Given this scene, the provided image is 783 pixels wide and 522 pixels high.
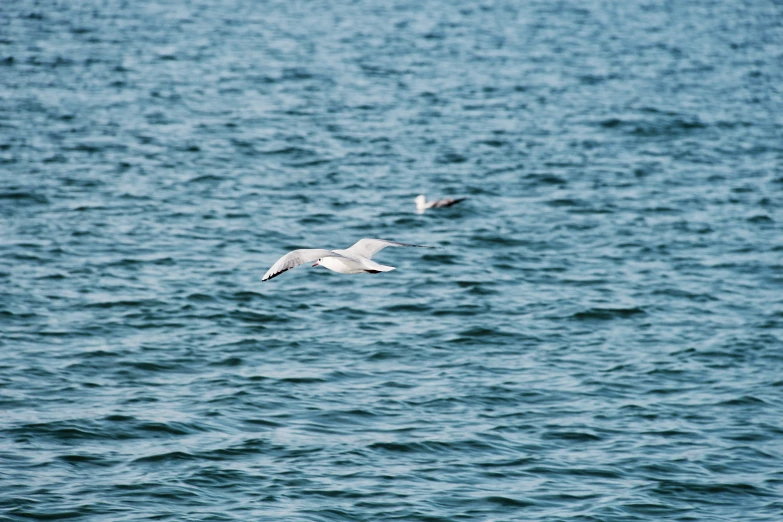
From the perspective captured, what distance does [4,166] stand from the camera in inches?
965

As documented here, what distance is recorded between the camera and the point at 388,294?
19.0m

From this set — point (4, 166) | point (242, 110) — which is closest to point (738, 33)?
point (242, 110)

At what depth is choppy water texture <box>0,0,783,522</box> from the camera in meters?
13.1

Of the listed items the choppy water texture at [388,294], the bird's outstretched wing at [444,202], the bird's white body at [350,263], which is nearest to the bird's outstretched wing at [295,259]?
the bird's white body at [350,263]

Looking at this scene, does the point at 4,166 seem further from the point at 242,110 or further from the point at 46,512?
the point at 46,512

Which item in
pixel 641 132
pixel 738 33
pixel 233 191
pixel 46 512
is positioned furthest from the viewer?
pixel 738 33

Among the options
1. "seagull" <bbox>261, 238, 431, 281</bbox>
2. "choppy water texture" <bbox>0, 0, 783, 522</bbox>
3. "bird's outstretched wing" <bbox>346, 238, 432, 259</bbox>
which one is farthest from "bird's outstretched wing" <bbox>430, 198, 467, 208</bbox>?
"seagull" <bbox>261, 238, 431, 281</bbox>

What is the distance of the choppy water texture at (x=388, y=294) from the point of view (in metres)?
13.1

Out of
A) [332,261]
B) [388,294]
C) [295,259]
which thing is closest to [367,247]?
[332,261]

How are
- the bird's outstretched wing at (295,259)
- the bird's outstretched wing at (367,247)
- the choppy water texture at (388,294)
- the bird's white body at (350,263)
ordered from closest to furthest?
the bird's outstretched wing at (295,259)
the bird's white body at (350,263)
the bird's outstretched wing at (367,247)
the choppy water texture at (388,294)

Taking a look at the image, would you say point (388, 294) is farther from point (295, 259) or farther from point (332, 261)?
point (295, 259)

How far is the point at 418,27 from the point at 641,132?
18600 millimetres

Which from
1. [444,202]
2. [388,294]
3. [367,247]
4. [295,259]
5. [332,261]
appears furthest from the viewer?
[444,202]

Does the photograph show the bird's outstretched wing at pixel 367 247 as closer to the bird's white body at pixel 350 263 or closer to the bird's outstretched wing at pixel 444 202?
the bird's white body at pixel 350 263
